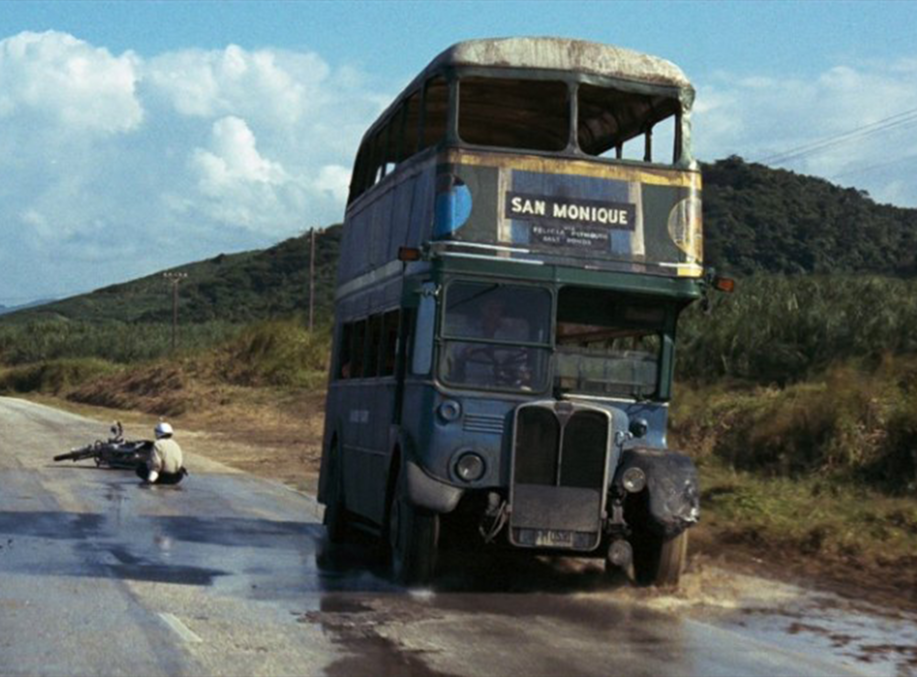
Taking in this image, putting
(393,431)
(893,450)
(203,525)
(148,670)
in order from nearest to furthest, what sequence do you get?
(148,670), (393,431), (203,525), (893,450)

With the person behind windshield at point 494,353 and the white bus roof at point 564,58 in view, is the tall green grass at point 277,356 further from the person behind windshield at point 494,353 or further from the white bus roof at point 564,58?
the person behind windshield at point 494,353

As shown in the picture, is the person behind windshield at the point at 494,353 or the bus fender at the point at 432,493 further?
the person behind windshield at the point at 494,353

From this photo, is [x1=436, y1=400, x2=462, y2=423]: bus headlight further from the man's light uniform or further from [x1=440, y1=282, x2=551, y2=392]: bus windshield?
the man's light uniform

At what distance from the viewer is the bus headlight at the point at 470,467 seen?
39.2 ft

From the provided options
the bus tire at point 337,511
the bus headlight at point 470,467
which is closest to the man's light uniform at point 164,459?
the bus tire at point 337,511

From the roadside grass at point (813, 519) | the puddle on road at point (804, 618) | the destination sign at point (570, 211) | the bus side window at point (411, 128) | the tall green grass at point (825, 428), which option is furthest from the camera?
the tall green grass at point (825, 428)

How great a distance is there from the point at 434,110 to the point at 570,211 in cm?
172

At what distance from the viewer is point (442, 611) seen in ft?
36.8

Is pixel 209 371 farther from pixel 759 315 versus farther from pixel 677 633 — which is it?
pixel 677 633

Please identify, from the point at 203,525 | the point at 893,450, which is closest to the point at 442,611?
the point at 203,525

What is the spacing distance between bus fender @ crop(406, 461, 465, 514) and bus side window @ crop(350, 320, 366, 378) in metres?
3.87

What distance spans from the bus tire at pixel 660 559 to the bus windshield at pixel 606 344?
118cm

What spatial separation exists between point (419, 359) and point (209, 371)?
45.7m

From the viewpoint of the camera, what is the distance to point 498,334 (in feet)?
40.3
